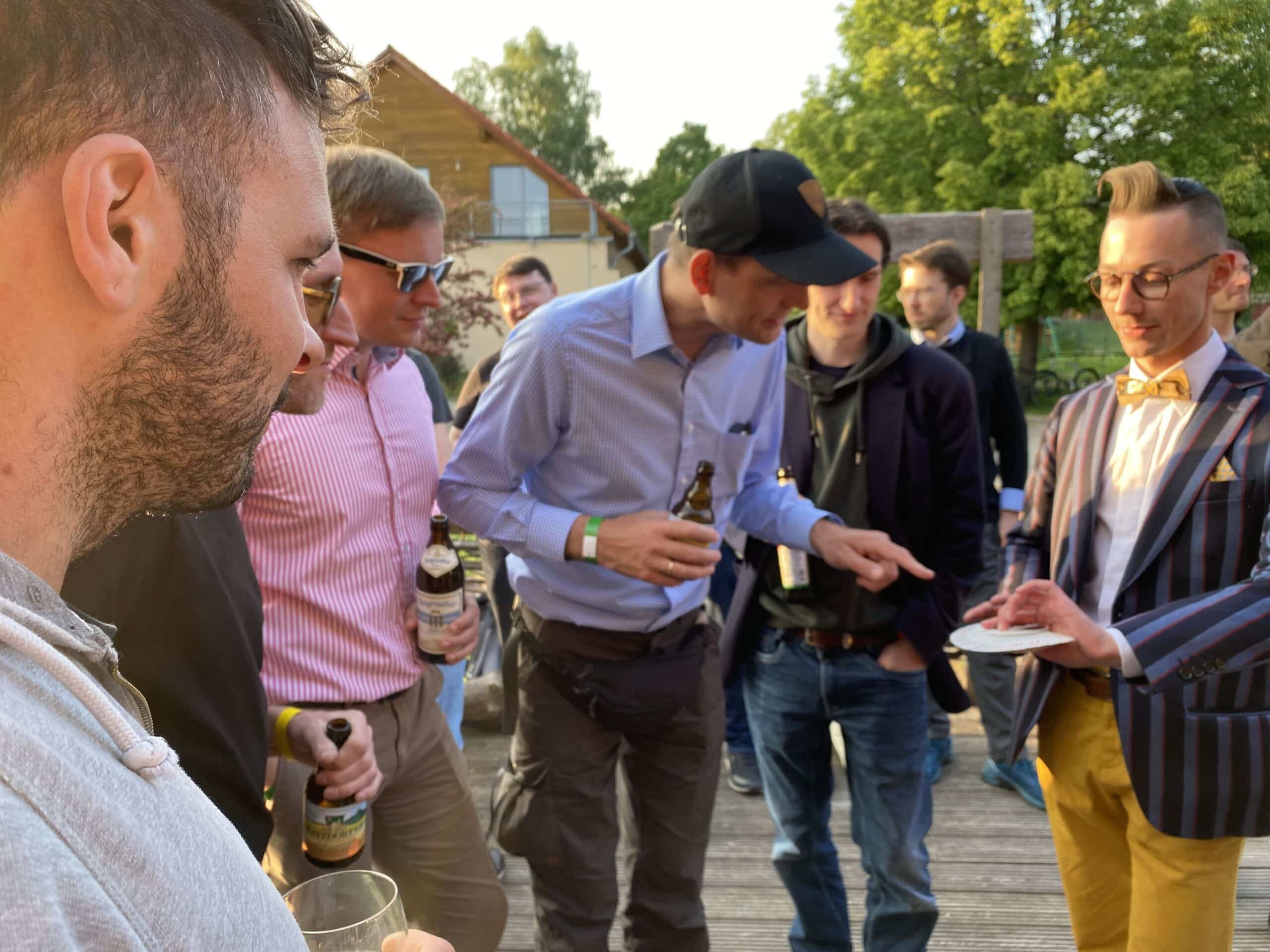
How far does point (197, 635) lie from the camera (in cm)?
159

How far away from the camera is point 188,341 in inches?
30.4

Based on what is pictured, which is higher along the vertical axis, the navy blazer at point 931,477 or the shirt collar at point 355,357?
the shirt collar at point 355,357

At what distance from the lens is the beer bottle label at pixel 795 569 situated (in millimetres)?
2969

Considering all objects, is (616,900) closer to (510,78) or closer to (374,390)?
(374,390)

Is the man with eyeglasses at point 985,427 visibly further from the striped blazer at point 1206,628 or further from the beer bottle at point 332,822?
the beer bottle at point 332,822

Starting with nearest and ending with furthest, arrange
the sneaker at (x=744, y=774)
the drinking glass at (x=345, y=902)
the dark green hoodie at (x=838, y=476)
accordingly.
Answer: the drinking glass at (x=345, y=902), the dark green hoodie at (x=838, y=476), the sneaker at (x=744, y=774)

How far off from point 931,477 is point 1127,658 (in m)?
1.01

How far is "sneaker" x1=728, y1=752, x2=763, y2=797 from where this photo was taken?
4.61 metres

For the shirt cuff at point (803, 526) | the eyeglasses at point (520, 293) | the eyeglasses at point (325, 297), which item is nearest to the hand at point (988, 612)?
the shirt cuff at point (803, 526)

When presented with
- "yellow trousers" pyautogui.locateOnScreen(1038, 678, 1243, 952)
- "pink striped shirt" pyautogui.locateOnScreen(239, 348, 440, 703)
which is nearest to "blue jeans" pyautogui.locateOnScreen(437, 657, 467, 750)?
"pink striped shirt" pyautogui.locateOnScreen(239, 348, 440, 703)

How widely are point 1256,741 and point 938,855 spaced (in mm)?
2106

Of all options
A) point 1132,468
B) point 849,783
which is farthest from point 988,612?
point 849,783

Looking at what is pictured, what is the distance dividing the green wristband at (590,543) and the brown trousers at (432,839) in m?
0.59

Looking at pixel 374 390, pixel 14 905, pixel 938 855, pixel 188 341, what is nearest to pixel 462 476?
A: pixel 374 390
